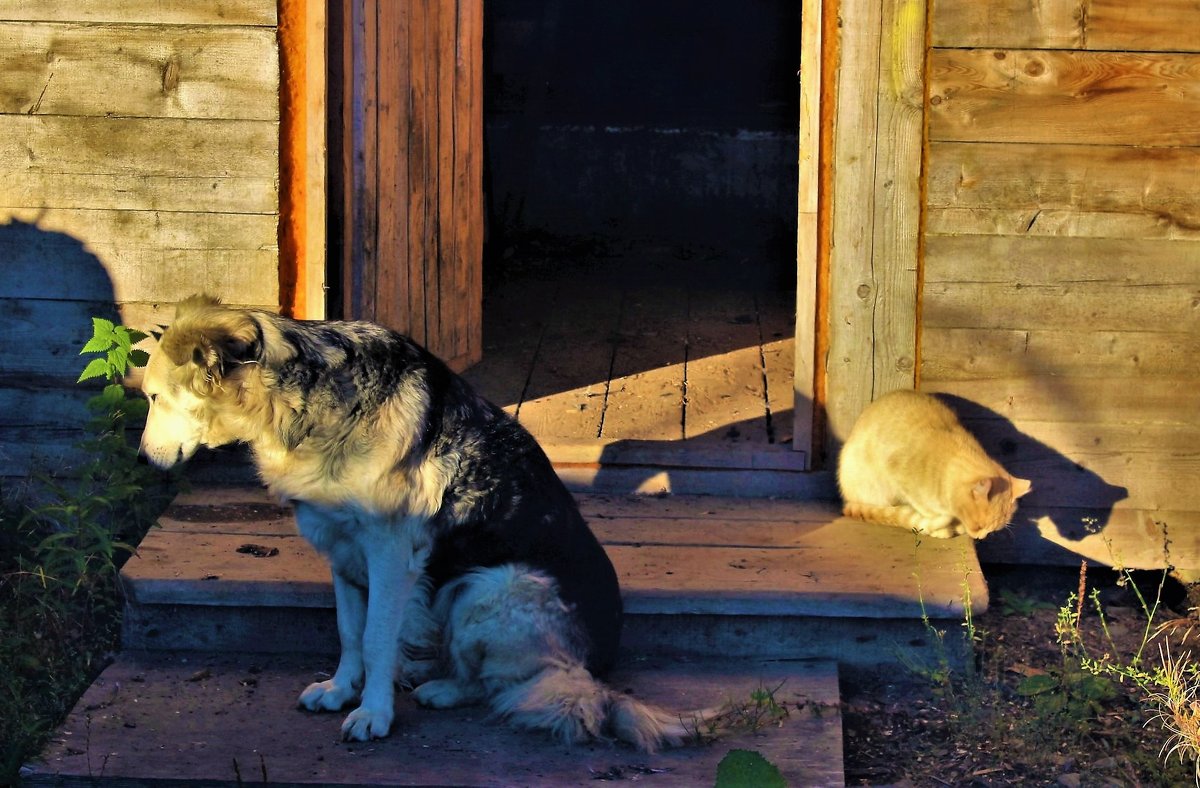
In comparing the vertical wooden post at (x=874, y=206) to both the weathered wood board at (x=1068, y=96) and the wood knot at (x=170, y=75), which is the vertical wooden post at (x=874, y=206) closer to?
the weathered wood board at (x=1068, y=96)

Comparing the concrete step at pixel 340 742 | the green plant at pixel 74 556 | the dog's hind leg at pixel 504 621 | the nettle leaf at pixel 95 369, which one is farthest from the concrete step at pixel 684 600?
the nettle leaf at pixel 95 369

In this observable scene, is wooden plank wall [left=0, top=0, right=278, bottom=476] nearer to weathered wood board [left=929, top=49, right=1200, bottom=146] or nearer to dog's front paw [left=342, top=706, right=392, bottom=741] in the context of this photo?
dog's front paw [left=342, top=706, right=392, bottom=741]

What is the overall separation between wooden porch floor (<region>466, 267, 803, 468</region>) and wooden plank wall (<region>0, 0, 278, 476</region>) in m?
1.56

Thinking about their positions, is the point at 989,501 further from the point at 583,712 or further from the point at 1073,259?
the point at 583,712

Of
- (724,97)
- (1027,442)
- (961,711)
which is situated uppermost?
(724,97)

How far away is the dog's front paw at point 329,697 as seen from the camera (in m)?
4.14

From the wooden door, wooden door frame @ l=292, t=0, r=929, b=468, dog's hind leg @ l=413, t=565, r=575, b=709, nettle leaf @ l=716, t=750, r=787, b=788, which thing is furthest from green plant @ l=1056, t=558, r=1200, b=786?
the wooden door

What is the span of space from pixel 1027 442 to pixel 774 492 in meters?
0.99

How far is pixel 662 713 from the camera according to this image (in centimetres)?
399

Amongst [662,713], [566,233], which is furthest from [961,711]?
[566,233]

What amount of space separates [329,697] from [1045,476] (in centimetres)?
290

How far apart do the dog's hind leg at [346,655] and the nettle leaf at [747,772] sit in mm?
1186

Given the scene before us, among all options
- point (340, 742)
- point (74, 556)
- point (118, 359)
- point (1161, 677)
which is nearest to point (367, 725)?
point (340, 742)

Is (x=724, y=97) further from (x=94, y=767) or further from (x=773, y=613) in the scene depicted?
(x=94, y=767)
